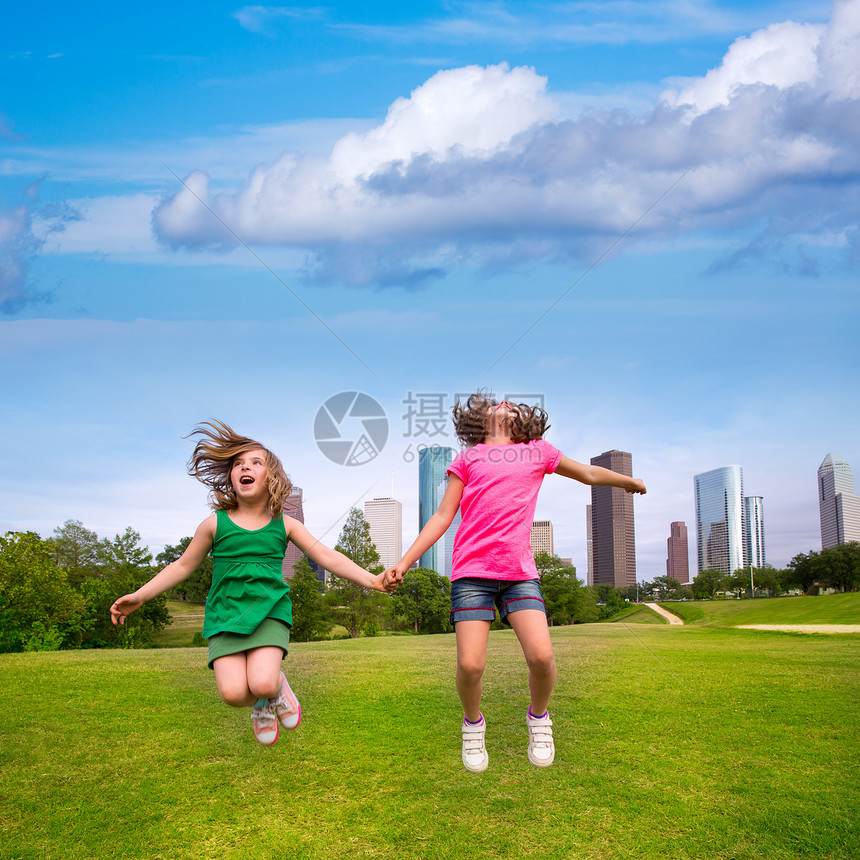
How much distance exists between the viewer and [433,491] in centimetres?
671

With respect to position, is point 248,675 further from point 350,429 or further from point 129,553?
point 129,553

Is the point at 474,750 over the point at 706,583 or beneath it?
over

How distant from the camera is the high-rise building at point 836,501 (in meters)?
81.6

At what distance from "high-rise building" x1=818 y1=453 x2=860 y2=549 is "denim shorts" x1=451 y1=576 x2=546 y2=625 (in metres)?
86.6

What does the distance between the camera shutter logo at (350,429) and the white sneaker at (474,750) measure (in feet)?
9.71

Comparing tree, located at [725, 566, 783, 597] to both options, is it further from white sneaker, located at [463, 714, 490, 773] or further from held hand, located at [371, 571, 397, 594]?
held hand, located at [371, 571, 397, 594]

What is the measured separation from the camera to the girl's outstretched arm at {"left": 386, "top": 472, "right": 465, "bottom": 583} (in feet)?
17.6

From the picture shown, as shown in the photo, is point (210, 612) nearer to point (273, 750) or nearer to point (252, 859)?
point (252, 859)

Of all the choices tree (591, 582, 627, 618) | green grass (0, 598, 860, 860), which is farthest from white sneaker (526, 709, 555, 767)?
tree (591, 582, 627, 618)

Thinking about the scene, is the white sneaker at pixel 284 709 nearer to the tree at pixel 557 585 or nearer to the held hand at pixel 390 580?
the held hand at pixel 390 580

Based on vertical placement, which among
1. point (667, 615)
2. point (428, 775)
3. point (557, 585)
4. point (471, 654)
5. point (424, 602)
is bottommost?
point (667, 615)

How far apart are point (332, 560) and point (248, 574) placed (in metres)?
0.67

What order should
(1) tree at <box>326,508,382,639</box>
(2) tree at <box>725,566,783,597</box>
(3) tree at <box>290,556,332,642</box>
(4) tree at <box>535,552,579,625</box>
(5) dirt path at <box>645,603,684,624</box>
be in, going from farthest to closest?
(2) tree at <box>725,566,783,597</box> < (5) dirt path at <box>645,603,684,624</box> < (1) tree at <box>326,508,382,639</box> < (3) tree at <box>290,556,332,642</box> < (4) tree at <box>535,552,579,625</box>

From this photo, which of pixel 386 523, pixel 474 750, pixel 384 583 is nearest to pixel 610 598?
pixel 386 523
